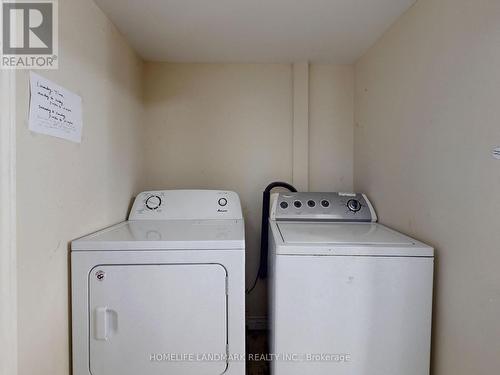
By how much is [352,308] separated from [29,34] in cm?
156

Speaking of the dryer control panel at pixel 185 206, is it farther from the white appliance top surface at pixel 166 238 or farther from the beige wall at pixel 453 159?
the beige wall at pixel 453 159

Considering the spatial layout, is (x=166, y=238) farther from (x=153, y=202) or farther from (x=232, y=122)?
(x=232, y=122)

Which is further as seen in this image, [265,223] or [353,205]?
[265,223]

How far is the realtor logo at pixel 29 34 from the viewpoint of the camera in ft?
2.62

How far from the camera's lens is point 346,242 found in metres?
1.10

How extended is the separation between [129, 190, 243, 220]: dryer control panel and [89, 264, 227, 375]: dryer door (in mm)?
602

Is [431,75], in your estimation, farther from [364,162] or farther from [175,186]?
[175,186]

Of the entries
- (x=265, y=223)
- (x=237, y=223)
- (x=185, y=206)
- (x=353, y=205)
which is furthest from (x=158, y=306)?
(x=353, y=205)

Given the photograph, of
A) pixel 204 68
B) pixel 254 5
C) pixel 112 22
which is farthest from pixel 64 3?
pixel 204 68

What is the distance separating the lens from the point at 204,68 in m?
1.98

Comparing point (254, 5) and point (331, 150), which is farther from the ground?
point (254, 5)

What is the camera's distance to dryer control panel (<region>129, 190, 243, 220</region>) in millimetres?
1645

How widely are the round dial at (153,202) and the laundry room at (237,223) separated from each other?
0.08 ft

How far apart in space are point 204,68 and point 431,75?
148 cm
